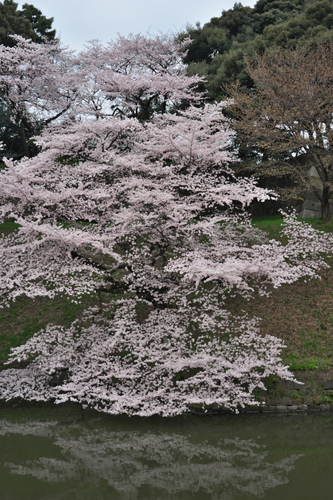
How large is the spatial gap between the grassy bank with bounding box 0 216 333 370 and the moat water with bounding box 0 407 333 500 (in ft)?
5.27

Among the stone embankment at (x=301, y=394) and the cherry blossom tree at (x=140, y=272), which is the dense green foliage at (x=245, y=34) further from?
the stone embankment at (x=301, y=394)

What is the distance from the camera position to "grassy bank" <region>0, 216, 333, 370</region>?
9.70m

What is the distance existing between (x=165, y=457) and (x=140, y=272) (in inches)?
167

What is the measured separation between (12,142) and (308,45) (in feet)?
49.8

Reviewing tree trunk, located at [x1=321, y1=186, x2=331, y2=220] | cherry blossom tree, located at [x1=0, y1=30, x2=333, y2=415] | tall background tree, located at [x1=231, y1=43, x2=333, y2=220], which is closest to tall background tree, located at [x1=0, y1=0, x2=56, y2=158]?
cherry blossom tree, located at [x1=0, y1=30, x2=333, y2=415]

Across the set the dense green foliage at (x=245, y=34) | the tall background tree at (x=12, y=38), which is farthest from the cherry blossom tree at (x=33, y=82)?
the dense green foliage at (x=245, y=34)

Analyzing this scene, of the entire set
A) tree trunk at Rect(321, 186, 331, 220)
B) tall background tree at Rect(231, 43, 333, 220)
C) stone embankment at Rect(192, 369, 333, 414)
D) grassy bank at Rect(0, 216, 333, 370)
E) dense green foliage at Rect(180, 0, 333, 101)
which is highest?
dense green foliage at Rect(180, 0, 333, 101)

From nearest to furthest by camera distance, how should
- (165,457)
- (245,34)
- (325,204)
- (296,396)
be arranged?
1. (165,457)
2. (296,396)
3. (325,204)
4. (245,34)

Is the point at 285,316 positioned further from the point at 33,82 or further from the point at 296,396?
the point at 33,82

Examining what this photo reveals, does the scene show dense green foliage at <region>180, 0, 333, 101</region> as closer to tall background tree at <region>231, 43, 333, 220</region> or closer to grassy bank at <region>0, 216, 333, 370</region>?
tall background tree at <region>231, 43, 333, 220</region>

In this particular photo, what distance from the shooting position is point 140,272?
31.7 feet

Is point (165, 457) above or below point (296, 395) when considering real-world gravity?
below

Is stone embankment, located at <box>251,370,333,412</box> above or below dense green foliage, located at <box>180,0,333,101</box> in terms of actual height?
below

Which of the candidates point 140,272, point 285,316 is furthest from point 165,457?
point 285,316
